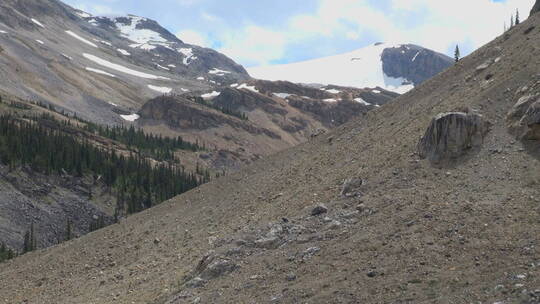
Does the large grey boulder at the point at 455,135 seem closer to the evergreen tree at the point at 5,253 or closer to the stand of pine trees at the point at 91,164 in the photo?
the evergreen tree at the point at 5,253

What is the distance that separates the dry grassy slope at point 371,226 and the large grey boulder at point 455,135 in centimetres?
61

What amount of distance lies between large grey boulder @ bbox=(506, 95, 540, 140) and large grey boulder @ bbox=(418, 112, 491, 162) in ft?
4.47

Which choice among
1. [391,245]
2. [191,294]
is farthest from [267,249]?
[391,245]

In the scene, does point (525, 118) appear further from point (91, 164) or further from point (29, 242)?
point (91, 164)

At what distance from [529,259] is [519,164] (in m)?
8.09

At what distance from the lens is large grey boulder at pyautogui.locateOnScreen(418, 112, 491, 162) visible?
28.5 m

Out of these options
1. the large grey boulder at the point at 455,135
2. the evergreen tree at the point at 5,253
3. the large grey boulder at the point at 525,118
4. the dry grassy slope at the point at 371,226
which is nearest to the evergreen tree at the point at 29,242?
the evergreen tree at the point at 5,253

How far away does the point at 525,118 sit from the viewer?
88.0 ft

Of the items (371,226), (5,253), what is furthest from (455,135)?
(5,253)

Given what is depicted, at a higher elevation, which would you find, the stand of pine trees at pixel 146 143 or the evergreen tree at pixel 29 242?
the stand of pine trees at pixel 146 143

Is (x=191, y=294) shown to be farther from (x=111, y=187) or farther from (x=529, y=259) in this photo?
(x=111, y=187)

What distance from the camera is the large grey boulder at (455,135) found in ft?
93.4

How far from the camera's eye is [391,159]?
3197 cm

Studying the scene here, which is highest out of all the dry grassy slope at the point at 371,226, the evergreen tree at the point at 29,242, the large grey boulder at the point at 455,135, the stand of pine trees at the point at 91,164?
the large grey boulder at the point at 455,135
